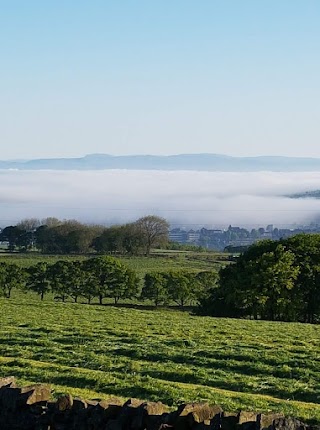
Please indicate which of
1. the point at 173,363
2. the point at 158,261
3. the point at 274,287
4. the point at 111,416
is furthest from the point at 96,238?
the point at 111,416

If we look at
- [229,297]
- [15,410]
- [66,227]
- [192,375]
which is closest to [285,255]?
[229,297]

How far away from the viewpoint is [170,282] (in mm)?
80875

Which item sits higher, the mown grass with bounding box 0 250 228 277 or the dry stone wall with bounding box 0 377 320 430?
the dry stone wall with bounding box 0 377 320 430

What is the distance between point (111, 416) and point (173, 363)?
11300 millimetres

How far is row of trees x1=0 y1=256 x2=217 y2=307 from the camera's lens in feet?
263

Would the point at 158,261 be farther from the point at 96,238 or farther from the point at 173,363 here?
the point at 173,363

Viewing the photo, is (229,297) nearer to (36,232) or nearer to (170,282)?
(170,282)

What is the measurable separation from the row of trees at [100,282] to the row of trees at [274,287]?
21.3m

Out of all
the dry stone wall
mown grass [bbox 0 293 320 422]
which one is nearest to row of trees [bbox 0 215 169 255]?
mown grass [bbox 0 293 320 422]

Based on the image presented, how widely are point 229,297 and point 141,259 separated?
261ft

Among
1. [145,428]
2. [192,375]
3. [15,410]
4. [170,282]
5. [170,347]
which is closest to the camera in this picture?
[145,428]

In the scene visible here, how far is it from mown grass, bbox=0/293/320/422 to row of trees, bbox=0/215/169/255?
367 ft

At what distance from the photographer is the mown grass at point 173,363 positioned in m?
15.6

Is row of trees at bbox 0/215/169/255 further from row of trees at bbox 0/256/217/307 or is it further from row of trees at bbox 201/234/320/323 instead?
row of trees at bbox 201/234/320/323
